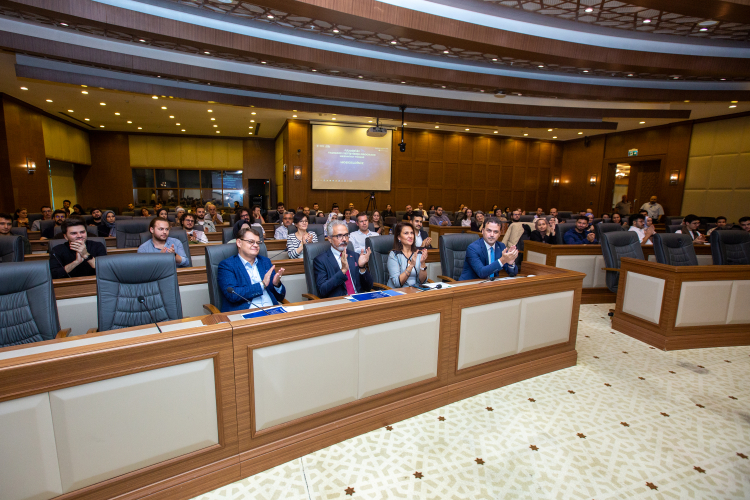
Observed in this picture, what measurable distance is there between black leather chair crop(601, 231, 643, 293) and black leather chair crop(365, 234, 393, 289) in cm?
281

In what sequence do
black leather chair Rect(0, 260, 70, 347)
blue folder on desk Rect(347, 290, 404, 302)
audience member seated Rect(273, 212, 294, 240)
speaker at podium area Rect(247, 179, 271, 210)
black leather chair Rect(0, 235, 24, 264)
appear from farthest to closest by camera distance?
speaker at podium area Rect(247, 179, 271, 210)
audience member seated Rect(273, 212, 294, 240)
black leather chair Rect(0, 235, 24, 264)
blue folder on desk Rect(347, 290, 404, 302)
black leather chair Rect(0, 260, 70, 347)

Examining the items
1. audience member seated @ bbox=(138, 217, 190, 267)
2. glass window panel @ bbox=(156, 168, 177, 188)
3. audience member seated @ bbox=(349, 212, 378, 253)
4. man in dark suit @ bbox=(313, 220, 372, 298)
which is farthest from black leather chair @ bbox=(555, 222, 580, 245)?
glass window panel @ bbox=(156, 168, 177, 188)

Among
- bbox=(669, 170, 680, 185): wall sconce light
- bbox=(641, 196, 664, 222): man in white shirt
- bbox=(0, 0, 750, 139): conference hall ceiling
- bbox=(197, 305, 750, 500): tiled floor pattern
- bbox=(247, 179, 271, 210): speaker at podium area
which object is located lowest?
bbox=(197, 305, 750, 500): tiled floor pattern

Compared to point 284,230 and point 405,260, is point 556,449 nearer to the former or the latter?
point 405,260

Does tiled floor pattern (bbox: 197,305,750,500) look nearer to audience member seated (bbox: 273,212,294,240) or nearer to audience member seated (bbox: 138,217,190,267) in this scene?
audience member seated (bbox: 138,217,190,267)

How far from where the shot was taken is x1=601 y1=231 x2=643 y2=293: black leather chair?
4.53 m

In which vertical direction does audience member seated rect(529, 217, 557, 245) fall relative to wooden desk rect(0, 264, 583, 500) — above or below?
above

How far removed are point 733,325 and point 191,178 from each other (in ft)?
54.3

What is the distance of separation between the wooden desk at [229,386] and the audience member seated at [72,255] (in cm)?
200

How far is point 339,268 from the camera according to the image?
319cm

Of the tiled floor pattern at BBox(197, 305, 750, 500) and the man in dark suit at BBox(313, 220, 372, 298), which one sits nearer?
the tiled floor pattern at BBox(197, 305, 750, 500)

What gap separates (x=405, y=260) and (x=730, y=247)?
15.0 feet

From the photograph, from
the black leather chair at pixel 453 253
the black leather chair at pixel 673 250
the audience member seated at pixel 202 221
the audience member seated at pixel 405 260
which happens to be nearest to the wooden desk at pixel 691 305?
the black leather chair at pixel 673 250

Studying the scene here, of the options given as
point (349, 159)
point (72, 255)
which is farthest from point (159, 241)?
point (349, 159)
